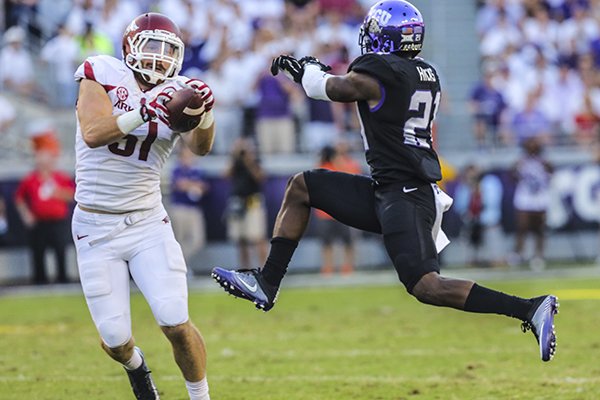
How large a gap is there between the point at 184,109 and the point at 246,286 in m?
1.08

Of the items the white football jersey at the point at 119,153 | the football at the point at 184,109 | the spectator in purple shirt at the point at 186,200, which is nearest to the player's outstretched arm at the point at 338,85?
the football at the point at 184,109

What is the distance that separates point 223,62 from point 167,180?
179 centimetres

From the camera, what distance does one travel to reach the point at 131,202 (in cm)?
598

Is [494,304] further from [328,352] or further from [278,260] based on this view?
[328,352]

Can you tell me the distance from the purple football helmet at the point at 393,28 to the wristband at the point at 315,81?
327mm

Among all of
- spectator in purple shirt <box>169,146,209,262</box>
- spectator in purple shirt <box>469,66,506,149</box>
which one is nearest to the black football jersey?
spectator in purple shirt <box>169,146,209,262</box>

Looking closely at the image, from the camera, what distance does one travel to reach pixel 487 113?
15734 millimetres

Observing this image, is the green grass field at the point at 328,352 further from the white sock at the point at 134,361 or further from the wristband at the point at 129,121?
the wristband at the point at 129,121

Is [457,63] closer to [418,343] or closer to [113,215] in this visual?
[418,343]

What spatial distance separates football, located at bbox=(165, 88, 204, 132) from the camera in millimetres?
5605

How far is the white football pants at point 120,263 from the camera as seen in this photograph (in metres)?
5.82

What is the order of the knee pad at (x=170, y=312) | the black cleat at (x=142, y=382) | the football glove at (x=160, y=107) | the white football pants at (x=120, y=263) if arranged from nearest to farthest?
the football glove at (x=160, y=107) < the knee pad at (x=170, y=312) < the white football pants at (x=120, y=263) < the black cleat at (x=142, y=382)

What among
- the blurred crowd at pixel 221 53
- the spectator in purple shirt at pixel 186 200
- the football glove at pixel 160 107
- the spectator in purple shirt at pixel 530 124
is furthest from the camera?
the spectator in purple shirt at pixel 530 124

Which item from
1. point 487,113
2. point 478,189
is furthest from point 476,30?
point 478,189
